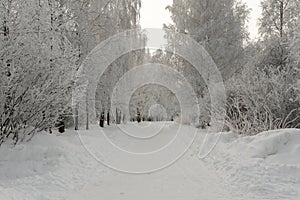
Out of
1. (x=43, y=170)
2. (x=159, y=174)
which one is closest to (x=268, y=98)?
(x=159, y=174)

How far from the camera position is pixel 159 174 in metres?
8.49

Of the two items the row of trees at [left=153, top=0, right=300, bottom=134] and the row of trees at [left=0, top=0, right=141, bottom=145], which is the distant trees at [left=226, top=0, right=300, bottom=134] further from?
the row of trees at [left=0, top=0, right=141, bottom=145]

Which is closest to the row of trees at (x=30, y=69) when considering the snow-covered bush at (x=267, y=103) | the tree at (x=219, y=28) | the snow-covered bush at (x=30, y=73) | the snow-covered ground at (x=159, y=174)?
the snow-covered bush at (x=30, y=73)

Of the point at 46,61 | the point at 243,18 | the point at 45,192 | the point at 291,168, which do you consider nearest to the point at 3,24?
the point at 46,61

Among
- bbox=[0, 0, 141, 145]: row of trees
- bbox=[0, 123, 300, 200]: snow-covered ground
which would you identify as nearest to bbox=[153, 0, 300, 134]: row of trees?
bbox=[0, 123, 300, 200]: snow-covered ground

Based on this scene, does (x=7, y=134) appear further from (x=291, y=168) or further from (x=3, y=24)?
(x=291, y=168)

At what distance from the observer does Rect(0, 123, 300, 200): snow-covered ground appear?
633cm

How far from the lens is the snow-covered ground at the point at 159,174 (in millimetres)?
6328

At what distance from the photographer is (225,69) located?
1058 inches

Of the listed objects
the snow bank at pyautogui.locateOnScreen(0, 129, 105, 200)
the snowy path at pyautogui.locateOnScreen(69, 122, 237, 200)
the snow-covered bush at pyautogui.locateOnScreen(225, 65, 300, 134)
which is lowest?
Answer: the snowy path at pyautogui.locateOnScreen(69, 122, 237, 200)

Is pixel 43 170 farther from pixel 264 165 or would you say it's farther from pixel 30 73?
pixel 264 165

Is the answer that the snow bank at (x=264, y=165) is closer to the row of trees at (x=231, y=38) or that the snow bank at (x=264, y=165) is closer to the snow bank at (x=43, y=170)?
the snow bank at (x=43, y=170)

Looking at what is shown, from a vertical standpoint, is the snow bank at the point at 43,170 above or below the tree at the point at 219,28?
below

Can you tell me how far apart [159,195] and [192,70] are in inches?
845
